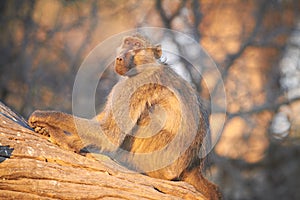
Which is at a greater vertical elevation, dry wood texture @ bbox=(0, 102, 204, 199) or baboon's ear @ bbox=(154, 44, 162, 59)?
baboon's ear @ bbox=(154, 44, 162, 59)

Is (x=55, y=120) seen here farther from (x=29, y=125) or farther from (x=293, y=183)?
(x=293, y=183)

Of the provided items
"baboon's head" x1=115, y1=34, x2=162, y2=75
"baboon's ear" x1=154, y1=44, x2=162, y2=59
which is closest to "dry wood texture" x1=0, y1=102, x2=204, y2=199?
"baboon's head" x1=115, y1=34, x2=162, y2=75

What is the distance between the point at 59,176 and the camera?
9.66 ft

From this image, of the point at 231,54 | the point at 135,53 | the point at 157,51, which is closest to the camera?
the point at 135,53

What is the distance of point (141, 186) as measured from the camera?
121 inches

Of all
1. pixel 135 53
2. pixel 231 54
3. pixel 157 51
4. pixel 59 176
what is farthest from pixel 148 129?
pixel 231 54

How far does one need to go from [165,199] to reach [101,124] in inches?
36.8

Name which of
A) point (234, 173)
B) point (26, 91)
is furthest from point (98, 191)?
point (234, 173)

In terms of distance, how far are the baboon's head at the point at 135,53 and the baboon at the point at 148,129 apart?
32 centimetres

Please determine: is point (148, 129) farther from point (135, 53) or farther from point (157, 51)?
point (157, 51)

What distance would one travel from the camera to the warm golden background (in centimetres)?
783

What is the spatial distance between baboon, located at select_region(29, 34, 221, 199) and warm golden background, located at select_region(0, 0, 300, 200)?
3850mm

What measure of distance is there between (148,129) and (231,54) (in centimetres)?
503

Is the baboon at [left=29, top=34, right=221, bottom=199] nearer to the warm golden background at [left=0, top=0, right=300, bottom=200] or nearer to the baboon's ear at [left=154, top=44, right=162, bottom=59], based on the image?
the baboon's ear at [left=154, top=44, right=162, bottom=59]
